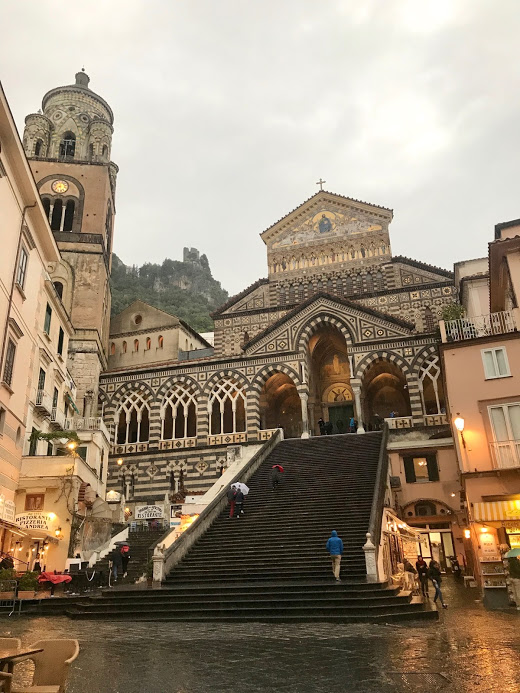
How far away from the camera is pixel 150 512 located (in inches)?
1081

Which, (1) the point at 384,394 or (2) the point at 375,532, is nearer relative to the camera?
(2) the point at 375,532

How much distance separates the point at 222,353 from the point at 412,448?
15.3 m

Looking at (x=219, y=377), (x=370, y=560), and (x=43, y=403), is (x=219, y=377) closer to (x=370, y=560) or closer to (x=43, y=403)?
(x=43, y=403)

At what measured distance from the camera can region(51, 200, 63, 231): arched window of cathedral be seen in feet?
129

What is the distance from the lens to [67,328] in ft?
93.6

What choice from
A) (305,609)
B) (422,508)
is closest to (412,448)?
(422,508)

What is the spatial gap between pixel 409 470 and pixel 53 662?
73.3 feet

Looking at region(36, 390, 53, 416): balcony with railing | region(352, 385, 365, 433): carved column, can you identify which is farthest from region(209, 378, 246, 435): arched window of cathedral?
region(36, 390, 53, 416): balcony with railing

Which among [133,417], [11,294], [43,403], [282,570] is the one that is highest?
[11,294]

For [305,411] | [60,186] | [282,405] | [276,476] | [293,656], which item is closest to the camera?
[293,656]

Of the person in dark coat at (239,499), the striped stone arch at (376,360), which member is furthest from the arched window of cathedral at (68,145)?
the person in dark coat at (239,499)

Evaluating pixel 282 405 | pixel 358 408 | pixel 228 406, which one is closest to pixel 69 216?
pixel 228 406

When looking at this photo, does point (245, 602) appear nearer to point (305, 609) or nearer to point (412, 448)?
point (305, 609)

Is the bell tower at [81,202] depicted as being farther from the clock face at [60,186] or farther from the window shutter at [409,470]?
the window shutter at [409,470]
